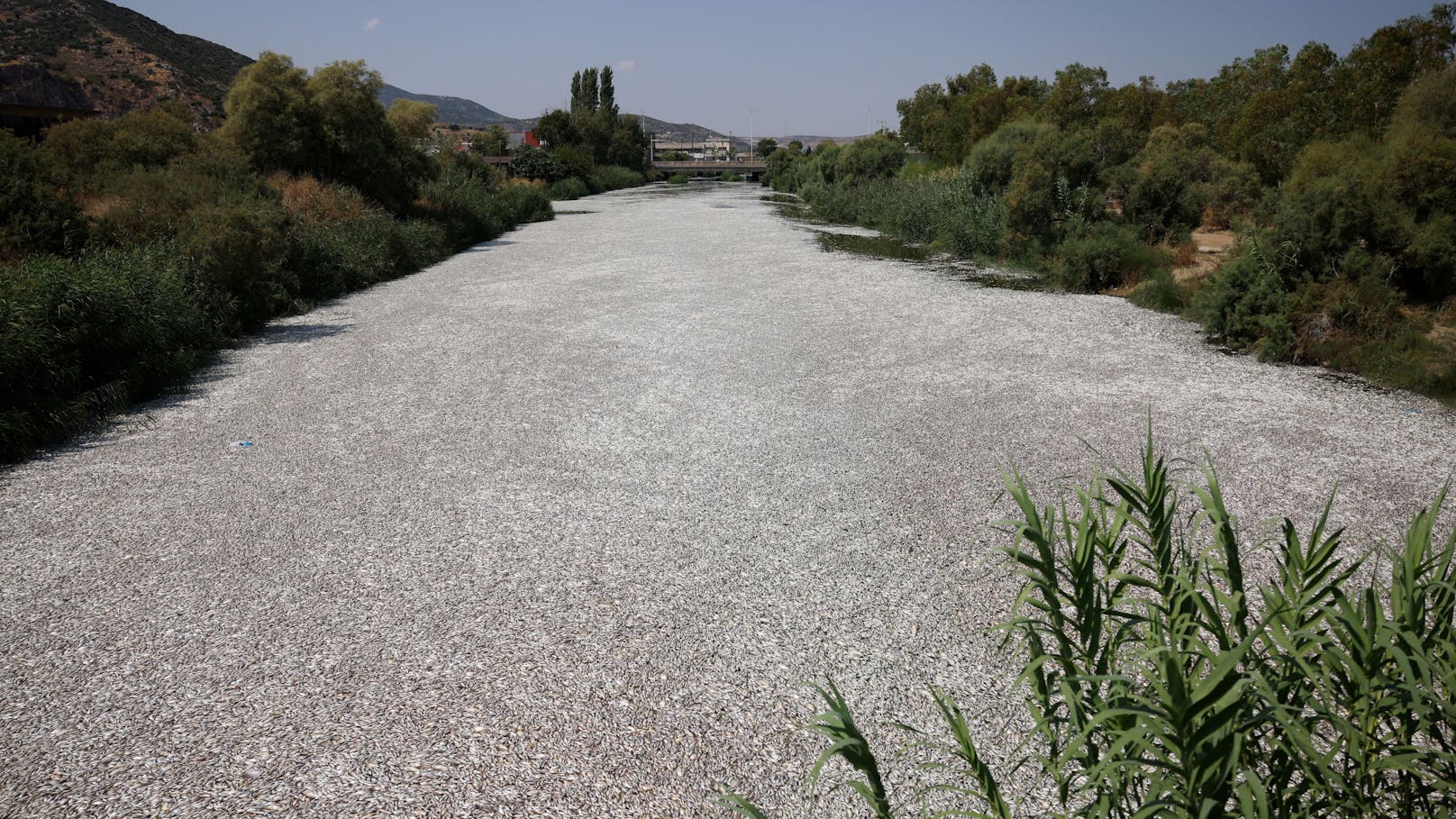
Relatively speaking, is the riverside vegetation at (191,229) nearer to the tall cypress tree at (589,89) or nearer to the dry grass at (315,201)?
the dry grass at (315,201)

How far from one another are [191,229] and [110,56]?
5258cm

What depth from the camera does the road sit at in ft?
10.00

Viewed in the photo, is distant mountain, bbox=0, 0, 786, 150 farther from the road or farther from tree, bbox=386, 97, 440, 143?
the road

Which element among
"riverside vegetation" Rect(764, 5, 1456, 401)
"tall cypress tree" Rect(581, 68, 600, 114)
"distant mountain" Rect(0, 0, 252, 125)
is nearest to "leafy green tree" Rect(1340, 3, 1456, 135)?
"riverside vegetation" Rect(764, 5, 1456, 401)

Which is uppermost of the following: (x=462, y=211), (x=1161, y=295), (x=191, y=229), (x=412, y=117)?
(x=412, y=117)

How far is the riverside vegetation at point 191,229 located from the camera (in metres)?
6.98

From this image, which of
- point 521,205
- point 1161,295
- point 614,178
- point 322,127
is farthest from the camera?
point 614,178

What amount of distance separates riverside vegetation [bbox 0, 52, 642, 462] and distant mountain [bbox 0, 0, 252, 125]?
1085 inches

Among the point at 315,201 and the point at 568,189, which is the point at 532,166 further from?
the point at 315,201

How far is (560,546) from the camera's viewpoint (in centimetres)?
473

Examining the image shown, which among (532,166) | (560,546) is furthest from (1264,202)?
(532,166)

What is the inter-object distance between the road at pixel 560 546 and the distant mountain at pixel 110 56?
41.7 meters

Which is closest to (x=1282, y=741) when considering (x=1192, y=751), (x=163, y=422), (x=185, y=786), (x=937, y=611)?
(x=1192, y=751)

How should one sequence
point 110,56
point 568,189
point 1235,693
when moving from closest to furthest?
point 1235,693 < point 568,189 < point 110,56
